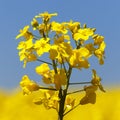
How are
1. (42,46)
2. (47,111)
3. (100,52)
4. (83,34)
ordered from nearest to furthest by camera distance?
(42,46), (83,34), (100,52), (47,111)

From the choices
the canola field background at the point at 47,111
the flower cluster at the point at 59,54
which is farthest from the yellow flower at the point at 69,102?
the canola field background at the point at 47,111

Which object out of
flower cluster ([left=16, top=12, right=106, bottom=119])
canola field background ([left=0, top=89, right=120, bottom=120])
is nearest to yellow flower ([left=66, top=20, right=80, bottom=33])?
flower cluster ([left=16, top=12, right=106, bottom=119])

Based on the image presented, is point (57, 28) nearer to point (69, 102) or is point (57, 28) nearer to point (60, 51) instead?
point (60, 51)

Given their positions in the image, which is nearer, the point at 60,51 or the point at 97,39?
the point at 60,51

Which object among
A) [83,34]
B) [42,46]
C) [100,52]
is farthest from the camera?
[100,52]

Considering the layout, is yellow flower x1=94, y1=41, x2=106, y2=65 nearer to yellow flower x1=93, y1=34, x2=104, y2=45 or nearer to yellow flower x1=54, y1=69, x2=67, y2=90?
yellow flower x1=93, y1=34, x2=104, y2=45

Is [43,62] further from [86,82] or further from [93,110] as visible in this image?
[93,110]

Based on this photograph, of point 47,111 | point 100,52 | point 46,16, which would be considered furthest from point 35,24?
point 47,111

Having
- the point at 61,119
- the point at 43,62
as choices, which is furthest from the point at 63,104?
the point at 43,62
